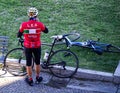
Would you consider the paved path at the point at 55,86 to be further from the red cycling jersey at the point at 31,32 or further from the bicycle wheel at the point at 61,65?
the red cycling jersey at the point at 31,32

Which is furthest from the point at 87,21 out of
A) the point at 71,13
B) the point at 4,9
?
the point at 4,9

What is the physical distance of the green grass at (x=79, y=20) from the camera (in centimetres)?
957

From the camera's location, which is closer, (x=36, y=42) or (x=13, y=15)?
(x=36, y=42)

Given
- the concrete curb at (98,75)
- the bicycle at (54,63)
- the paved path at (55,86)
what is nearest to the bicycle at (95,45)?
the bicycle at (54,63)

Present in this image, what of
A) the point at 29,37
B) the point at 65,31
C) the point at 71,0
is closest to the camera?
the point at 29,37

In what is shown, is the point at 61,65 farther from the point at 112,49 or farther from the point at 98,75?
the point at 112,49

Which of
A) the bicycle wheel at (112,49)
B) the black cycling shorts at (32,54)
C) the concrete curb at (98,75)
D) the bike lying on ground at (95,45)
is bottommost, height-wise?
the concrete curb at (98,75)

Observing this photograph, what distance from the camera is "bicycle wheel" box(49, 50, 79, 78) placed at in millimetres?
8703

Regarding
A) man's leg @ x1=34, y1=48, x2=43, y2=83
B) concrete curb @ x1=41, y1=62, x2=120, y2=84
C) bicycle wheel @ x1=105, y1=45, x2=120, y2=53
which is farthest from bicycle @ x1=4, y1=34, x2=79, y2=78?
bicycle wheel @ x1=105, y1=45, x2=120, y2=53

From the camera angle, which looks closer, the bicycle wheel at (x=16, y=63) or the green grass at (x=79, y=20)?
the bicycle wheel at (x=16, y=63)

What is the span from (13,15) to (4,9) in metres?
0.76

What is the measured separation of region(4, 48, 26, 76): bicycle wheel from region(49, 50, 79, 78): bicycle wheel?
31.0 inches

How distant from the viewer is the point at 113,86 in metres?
8.31

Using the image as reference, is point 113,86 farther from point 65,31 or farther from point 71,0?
point 71,0
